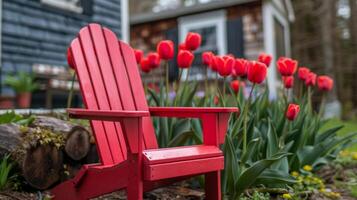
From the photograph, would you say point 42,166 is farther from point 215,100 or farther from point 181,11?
point 181,11

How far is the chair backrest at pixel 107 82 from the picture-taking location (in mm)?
1873

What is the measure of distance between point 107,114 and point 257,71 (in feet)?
2.69

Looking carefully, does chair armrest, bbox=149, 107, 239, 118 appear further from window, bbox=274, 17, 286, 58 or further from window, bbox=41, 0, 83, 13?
window, bbox=274, 17, 286, 58

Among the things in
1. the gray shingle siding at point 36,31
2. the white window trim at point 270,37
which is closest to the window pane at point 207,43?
the white window trim at point 270,37

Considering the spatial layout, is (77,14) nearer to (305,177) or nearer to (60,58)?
(60,58)

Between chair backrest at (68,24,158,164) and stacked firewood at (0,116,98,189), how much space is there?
0.95 ft

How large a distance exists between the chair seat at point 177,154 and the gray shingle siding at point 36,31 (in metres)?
3.93

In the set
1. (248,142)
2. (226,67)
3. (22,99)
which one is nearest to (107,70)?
(226,67)

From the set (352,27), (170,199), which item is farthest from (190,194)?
(352,27)

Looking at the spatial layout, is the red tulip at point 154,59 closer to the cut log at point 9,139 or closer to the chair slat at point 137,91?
the chair slat at point 137,91

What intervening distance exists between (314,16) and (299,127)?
10854 millimetres

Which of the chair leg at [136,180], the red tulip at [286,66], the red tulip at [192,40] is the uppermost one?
the red tulip at [192,40]

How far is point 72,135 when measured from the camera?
6.88 ft

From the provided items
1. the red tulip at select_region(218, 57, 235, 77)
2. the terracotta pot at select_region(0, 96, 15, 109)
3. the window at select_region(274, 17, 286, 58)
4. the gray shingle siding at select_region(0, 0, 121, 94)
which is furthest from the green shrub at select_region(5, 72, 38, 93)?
the window at select_region(274, 17, 286, 58)
